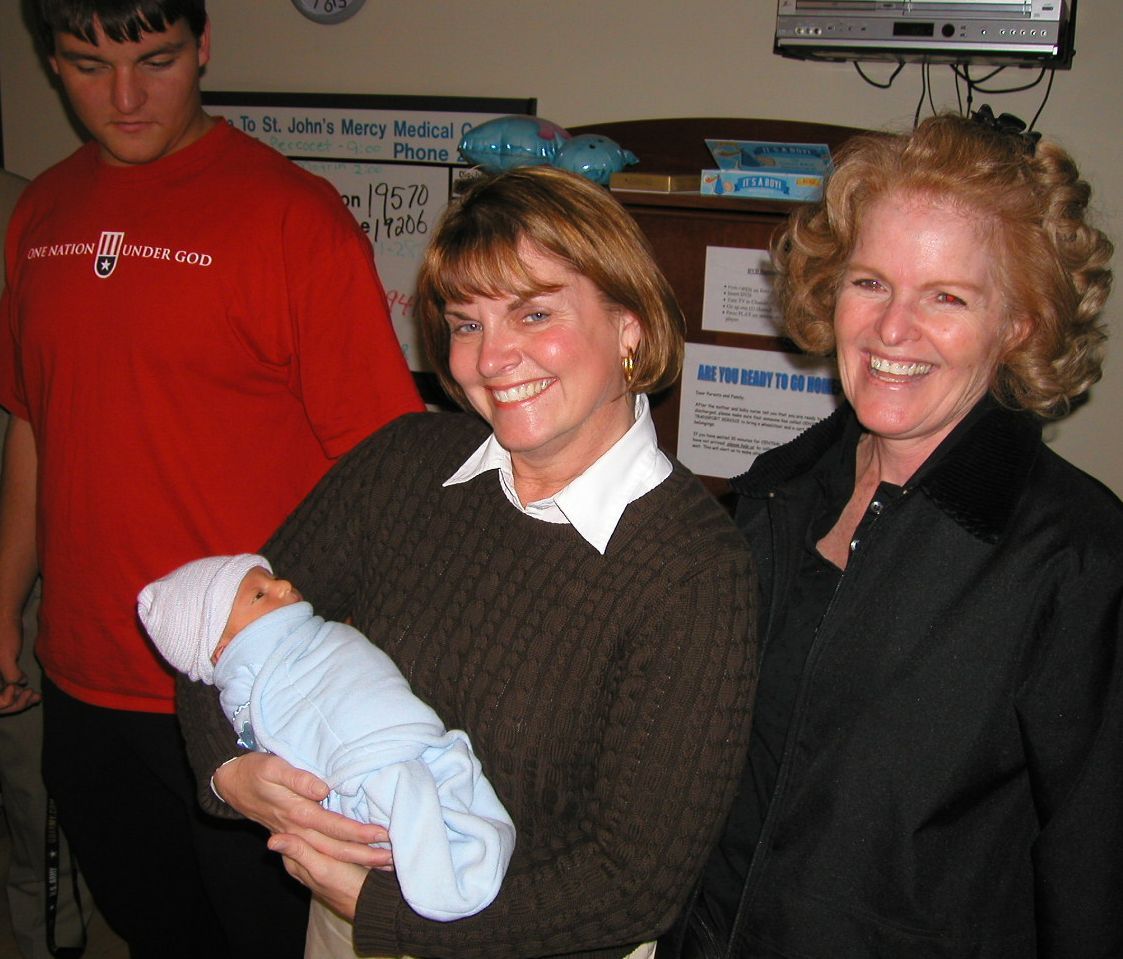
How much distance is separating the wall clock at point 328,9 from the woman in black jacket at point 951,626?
1905 millimetres

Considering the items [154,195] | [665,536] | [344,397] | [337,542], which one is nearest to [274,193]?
[154,195]

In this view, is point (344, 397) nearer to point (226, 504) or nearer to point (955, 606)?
point (226, 504)

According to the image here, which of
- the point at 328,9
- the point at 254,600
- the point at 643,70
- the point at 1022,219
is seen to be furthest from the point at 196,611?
the point at 328,9

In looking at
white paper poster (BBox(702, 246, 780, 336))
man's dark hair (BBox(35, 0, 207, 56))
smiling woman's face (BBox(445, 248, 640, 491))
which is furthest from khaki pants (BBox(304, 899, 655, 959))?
man's dark hair (BBox(35, 0, 207, 56))

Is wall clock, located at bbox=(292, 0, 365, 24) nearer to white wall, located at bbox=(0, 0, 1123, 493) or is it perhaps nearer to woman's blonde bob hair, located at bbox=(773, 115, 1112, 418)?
white wall, located at bbox=(0, 0, 1123, 493)

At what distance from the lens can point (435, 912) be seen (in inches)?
41.6

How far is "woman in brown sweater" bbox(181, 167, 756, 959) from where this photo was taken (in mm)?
1062

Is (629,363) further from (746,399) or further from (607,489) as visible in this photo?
(746,399)

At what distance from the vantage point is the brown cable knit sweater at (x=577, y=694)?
105cm

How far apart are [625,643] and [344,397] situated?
0.77m

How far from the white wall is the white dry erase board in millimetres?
53

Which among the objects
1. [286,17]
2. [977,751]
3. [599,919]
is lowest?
[599,919]

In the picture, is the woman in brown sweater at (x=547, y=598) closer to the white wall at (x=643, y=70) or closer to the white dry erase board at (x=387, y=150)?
the white wall at (x=643, y=70)

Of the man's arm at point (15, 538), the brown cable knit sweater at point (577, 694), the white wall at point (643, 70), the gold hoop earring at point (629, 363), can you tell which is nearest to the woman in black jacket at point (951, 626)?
the brown cable knit sweater at point (577, 694)
